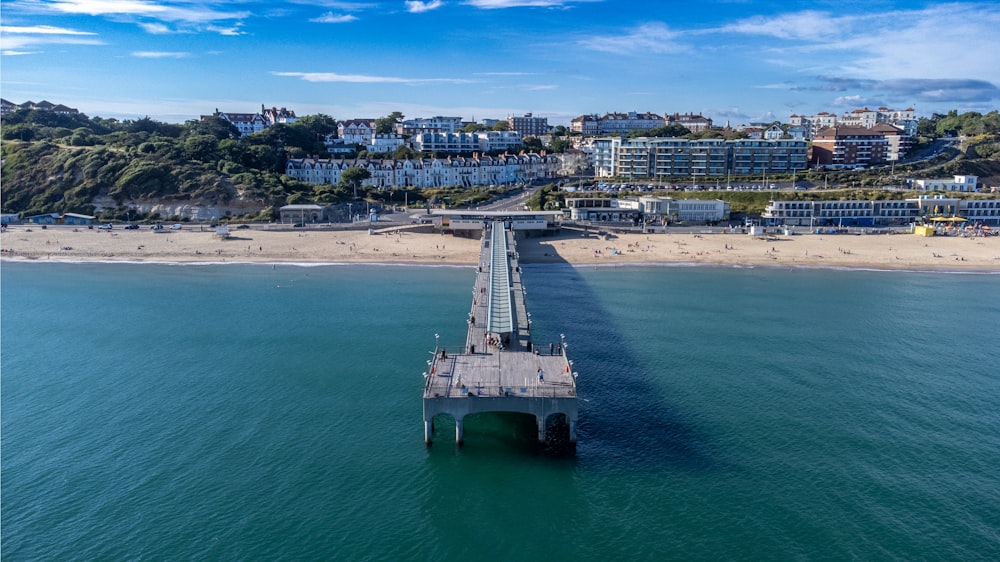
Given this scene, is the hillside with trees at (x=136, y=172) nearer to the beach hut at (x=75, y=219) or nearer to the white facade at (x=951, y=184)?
the beach hut at (x=75, y=219)

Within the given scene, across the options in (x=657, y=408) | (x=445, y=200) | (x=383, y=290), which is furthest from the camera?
(x=445, y=200)

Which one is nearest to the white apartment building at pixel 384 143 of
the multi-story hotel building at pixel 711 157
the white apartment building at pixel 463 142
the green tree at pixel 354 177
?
the white apartment building at pixel 463 142

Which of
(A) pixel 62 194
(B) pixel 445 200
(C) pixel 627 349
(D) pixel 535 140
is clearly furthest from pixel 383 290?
(D) pixel 535 140

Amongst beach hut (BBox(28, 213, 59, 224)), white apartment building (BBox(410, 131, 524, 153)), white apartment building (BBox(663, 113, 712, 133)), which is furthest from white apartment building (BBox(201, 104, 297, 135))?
white apartment building (BBox(663, 113, 712, 133))

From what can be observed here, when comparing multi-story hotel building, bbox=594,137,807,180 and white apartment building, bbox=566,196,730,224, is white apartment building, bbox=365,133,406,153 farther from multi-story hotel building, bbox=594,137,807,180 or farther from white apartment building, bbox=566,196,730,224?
white apartment building, bbox=566,196,730,224

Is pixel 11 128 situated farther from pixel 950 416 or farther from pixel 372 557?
pixel 950 416

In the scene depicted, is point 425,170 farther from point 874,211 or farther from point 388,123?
point 874,211

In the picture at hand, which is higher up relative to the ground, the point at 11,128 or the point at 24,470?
the point at 11,128
